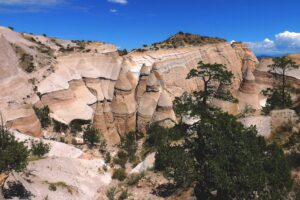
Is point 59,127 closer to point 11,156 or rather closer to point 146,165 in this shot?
point 146,165

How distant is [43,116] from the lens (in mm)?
41844

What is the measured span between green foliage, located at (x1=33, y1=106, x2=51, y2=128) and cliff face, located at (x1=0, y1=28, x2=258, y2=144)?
0.81 m

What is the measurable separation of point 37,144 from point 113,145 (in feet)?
54.5

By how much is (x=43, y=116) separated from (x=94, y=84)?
41.1 ft

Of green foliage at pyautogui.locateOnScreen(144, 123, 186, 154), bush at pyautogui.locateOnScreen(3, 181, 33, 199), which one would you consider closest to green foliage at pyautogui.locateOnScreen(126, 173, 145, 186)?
green foliage at pyautogui.locateOnScreen(144, 123, 186, 154)

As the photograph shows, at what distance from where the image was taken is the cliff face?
41500 millimetres

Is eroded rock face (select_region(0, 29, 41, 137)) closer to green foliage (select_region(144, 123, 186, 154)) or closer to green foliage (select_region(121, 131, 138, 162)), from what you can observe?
green foliage (select_region(121, 131, 138, 162))

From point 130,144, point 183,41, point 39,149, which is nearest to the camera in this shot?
point 39,149

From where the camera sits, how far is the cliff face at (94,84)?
136 ft

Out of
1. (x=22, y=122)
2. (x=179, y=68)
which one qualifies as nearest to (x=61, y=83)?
(x=22, y=122)

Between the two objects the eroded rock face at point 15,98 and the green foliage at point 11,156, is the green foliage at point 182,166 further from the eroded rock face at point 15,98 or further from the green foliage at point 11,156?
the eroded rock face at point 15,98

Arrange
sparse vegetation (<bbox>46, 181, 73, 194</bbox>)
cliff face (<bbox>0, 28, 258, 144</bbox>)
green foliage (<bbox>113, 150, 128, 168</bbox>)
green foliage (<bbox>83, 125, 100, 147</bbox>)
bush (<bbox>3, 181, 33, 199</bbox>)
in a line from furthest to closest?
green foliage (<bbox>83, 125, 100, 147</bbox>), cliff face (<bbox>0, 28, 258, 144</bbox>), green foliage (<bbox>113, 150, 128, 168</bbox>), sparse vegetation (<bbox>46, 181, 73, 194</bbox>), bush (<bbox>3, 181, 33, 199</bbox>)

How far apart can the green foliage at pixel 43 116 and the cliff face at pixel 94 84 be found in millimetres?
813

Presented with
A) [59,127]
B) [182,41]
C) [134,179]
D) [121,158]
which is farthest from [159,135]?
[182,41]
